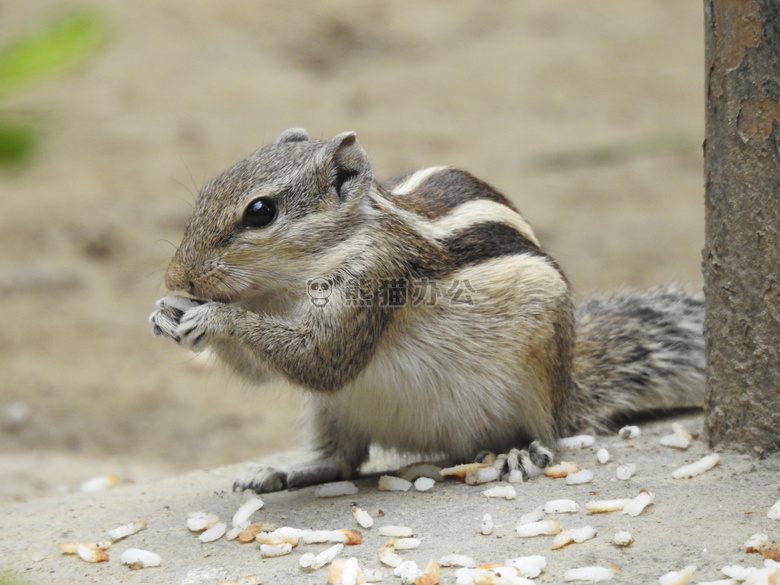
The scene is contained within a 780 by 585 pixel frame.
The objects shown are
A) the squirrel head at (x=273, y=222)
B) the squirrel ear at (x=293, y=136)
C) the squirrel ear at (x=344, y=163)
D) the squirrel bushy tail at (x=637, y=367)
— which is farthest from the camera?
the squirrel bushy tail at (x=637, y=367)

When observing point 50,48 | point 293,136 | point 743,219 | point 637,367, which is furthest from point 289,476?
point 50,48

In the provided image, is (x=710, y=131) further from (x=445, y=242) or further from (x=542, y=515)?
(x=542, y=515)

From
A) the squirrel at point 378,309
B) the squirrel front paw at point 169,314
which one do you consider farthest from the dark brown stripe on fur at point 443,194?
the squirrel front paw at point 169,314

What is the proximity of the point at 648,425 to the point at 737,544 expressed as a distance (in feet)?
4.54

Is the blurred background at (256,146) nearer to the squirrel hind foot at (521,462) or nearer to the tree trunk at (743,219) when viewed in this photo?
the squirrel hind foot at (521,462)

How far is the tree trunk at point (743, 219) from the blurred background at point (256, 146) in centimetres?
290

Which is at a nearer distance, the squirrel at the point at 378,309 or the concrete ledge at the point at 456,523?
the concrete ledge at the point at 456,523

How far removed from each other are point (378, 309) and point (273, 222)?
491mm

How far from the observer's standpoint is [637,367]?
396cm

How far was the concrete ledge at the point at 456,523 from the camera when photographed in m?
2.62

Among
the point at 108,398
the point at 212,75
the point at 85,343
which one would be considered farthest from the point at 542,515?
the point at 212,75

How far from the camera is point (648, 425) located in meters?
3.95

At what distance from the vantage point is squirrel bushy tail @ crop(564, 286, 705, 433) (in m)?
3.93

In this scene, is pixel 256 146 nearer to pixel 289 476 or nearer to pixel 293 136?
pixel 293 136
